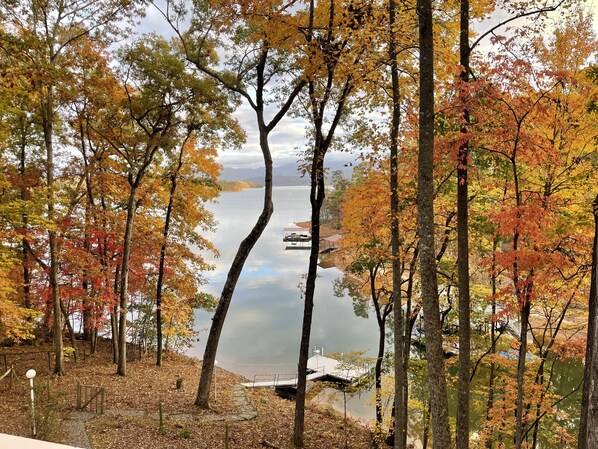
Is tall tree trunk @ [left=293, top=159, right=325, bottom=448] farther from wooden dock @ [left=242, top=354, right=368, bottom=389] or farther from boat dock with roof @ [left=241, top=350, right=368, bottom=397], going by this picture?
wooden dock @ [left=242, top=354, right=368, bottom=389]

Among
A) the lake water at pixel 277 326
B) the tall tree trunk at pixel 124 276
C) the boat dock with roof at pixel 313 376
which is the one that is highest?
the tall tree trunk at pixel 124 276

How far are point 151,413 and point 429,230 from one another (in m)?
8.80

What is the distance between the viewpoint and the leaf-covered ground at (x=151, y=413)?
7985 mm

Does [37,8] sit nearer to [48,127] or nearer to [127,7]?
[127,7]

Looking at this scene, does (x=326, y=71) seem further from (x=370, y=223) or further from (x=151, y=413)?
(x=151, y=413)

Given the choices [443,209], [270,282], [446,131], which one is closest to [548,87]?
[446,131]

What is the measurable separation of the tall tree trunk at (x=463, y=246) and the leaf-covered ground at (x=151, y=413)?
443 cm

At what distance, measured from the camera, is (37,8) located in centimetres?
1045

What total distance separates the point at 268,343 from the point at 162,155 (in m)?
14.9

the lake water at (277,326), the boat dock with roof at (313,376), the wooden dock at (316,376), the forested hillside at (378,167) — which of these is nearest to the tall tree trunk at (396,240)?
the forested hillside at (378,167)

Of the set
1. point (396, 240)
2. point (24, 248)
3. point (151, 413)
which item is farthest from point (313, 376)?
point (396, 240)

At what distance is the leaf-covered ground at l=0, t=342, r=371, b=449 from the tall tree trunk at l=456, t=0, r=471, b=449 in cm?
443

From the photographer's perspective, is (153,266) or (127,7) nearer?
(127,7)

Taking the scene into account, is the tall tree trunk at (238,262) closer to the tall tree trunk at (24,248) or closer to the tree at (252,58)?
the tree at (252,58)
